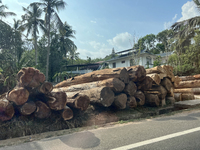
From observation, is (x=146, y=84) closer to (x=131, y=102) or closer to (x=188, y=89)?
(x=131, y=102)

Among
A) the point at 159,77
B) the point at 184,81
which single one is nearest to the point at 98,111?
the point at 159,77

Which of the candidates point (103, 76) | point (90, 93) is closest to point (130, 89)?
point (103, 76)

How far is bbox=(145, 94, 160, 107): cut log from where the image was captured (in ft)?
20.3

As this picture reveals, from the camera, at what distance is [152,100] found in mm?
6219

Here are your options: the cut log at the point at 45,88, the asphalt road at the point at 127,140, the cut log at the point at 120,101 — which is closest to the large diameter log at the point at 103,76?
the cut log at the point at 120,101

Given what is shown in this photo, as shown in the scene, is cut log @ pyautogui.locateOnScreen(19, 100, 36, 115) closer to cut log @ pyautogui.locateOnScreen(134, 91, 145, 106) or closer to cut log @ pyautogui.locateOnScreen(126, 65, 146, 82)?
A: cut log @ pyautogui.locateOnScreen(126, 65, 146, 82)

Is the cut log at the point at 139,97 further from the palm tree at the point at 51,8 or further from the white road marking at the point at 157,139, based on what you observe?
the palm tree at the point at 51,8

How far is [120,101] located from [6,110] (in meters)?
3.35

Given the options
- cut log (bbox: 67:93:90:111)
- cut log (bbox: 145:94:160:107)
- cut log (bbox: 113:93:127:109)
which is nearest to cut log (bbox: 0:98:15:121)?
cut log (bbox: 67:93:90:111)

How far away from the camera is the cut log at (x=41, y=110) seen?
3.99m

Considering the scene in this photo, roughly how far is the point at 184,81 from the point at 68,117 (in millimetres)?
9767

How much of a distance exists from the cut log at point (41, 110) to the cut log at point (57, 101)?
0.43ft

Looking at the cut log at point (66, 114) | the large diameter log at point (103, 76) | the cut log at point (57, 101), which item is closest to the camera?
the cut log at point (57, 101)

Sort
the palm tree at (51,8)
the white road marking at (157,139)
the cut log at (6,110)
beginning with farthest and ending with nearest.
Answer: the palm tree at (51,8)
the cut log at (6,110)
the white road marking at (157,139)
